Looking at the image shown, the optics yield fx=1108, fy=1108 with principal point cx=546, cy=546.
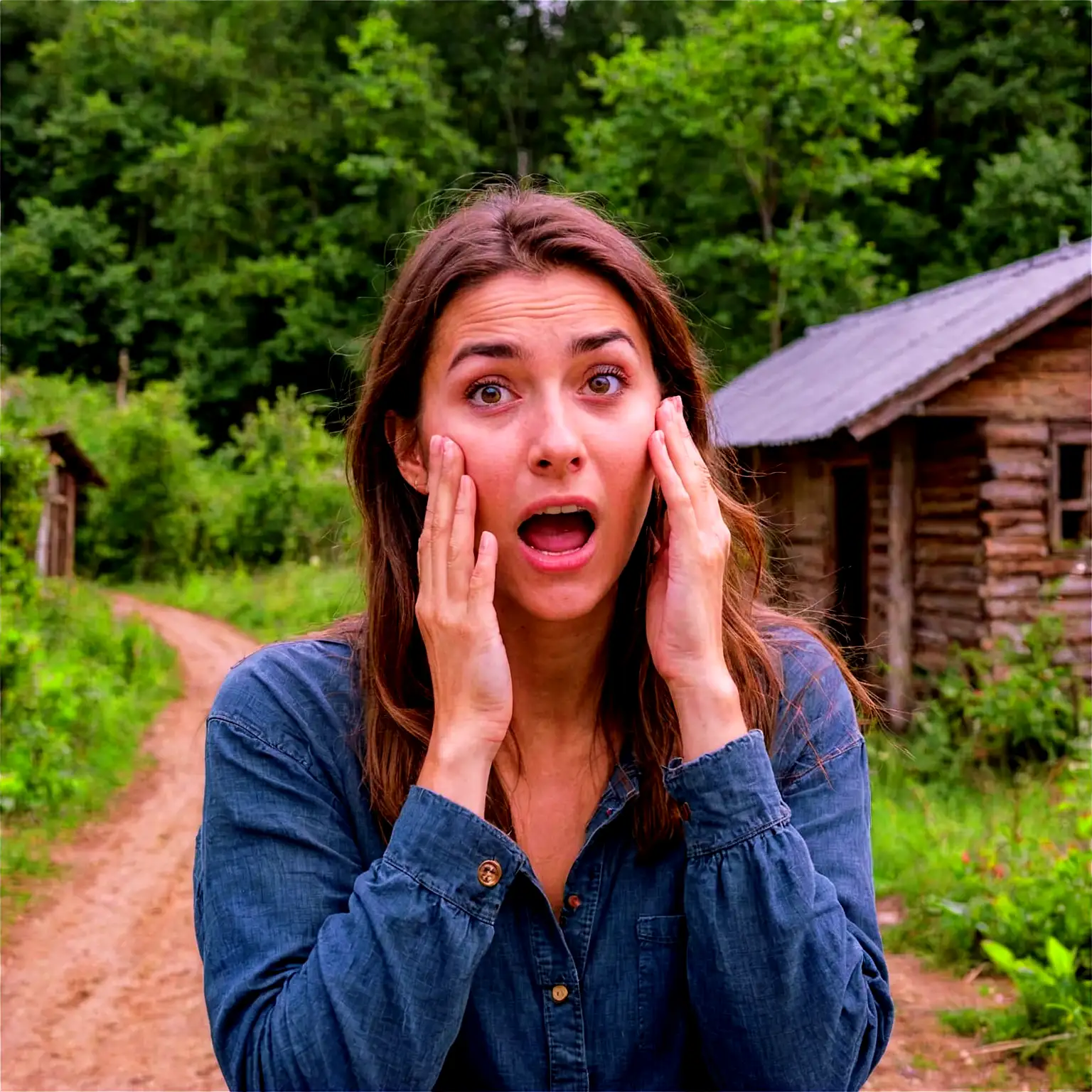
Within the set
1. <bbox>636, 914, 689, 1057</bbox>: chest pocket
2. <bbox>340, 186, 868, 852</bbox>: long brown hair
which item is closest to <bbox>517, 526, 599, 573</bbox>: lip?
<bbox>340, 186, 868, 852</bbox>: long brown hair

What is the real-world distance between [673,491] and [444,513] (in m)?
0.37

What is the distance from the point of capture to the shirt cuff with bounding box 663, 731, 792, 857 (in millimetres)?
1629

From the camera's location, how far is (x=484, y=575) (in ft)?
5.70

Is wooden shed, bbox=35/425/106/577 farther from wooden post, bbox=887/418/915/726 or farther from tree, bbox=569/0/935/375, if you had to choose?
wooden post, bbox=887/418/915/726

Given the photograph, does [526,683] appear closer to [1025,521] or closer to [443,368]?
[443,368]

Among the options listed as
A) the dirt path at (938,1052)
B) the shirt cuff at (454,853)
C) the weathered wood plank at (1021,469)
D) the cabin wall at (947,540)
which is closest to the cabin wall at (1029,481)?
the weathered wood plank at (1021,469)

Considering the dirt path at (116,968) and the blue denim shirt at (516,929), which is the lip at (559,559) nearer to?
the blue denim shirt at (516,929)

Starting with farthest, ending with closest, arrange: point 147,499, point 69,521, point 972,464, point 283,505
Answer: point 147,499
point 283,505
point 69,521
point 972,464

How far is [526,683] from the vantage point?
197 centimetres


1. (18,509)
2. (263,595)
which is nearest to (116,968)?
(18,509)

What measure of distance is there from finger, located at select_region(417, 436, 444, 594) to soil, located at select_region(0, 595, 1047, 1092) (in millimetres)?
2532

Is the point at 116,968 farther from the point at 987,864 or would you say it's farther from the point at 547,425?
the point at 547,425

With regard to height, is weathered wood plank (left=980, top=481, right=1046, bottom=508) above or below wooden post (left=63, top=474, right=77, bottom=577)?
above

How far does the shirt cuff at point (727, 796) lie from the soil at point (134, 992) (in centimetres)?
277
